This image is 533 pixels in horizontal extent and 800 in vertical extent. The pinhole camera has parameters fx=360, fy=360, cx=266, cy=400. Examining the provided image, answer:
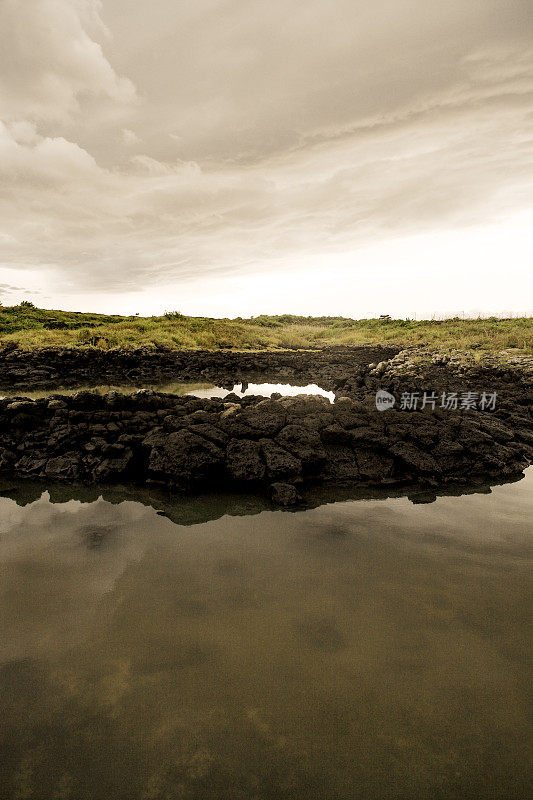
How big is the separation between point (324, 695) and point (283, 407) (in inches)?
230

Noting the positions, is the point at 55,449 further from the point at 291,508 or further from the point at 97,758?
the point at 97,758

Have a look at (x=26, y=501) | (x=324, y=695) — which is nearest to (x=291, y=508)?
(x=324, y=695)

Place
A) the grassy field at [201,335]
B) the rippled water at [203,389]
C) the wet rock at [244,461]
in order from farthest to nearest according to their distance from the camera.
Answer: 1. the grassy field at [201,335]
2. the rippled water at [203,389]
3. the wet rock at [244,461]

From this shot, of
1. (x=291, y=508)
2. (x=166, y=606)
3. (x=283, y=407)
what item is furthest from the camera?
(x=283, y=407)

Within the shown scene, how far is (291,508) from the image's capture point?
579cm

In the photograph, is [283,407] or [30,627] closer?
[30,627]

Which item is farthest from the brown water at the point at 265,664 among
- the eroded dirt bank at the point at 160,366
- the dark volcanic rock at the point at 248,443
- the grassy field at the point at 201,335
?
the grassy field at the point at 201,335

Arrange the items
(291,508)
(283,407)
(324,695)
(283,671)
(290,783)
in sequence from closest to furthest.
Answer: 1. (290,783)
2. (324,695)
3. (283,671)
4. (291,508)
5. (283,407)

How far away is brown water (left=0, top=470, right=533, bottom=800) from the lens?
89.4 inches

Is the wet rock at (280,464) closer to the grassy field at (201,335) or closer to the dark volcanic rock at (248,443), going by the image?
the dark volcanic rock at (248,443)

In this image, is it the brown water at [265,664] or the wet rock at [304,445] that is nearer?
the brown water at [265,664]

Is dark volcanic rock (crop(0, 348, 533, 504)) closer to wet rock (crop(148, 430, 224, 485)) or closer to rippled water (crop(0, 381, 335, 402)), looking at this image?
wet rock (crop(148, 430, 224, 485))

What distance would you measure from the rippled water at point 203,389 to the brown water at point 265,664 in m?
11.9

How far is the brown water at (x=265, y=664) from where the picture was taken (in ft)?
7.45
